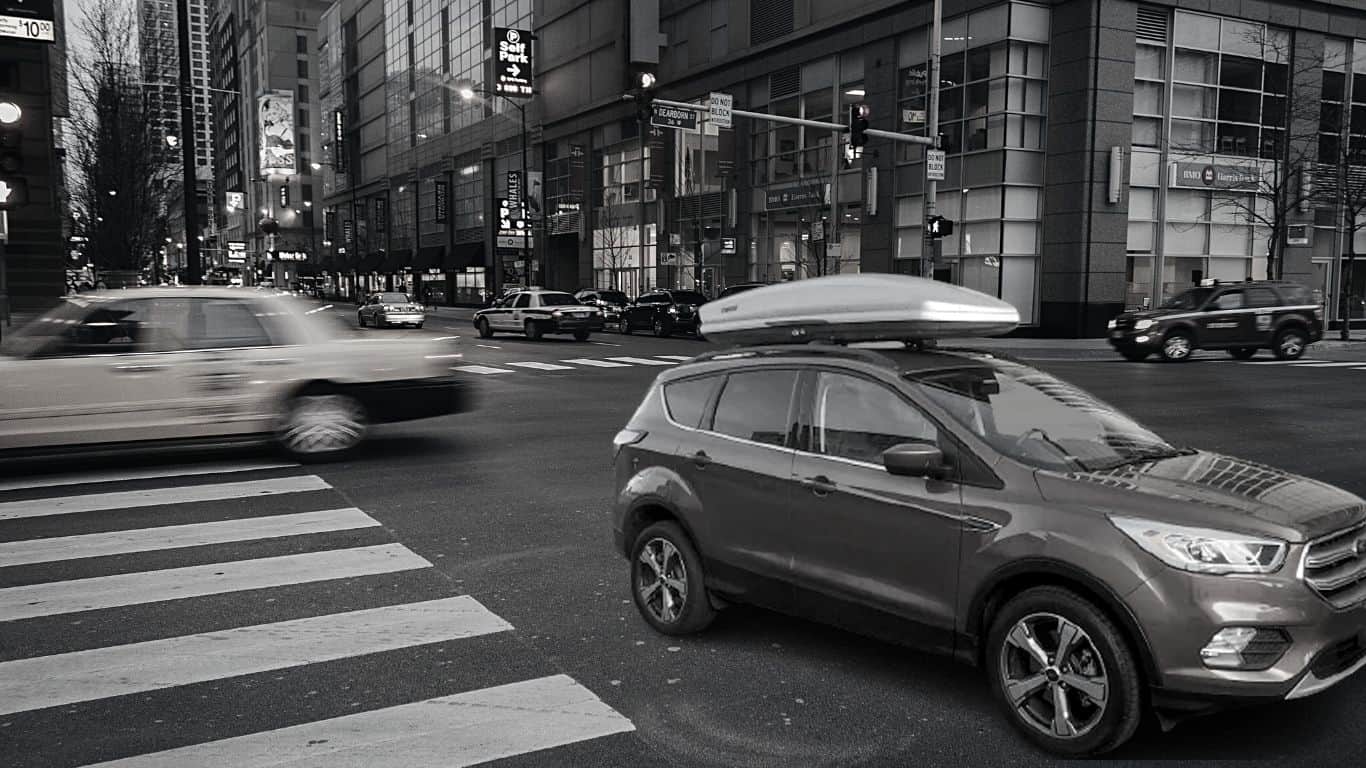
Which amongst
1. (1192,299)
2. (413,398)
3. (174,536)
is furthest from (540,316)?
(174,536)

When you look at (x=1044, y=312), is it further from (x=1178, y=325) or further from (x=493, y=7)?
(x=493, y=7)

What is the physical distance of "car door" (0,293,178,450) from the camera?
9078mm

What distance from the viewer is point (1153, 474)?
4.14 m

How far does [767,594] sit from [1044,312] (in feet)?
94.8

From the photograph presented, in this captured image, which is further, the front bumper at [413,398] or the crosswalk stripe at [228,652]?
the front bumper at [413,398]

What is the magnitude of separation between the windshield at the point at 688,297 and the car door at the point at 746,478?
28.1 metres

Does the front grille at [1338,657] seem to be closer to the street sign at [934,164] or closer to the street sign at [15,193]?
the street sign at [15,193]

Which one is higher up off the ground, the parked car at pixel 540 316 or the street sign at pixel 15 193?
the street sign at pixel 15 193

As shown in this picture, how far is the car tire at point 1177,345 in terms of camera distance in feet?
75.2

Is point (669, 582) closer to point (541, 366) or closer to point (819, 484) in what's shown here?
point (819, 484)

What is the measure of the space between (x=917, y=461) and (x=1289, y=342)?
76.8ft

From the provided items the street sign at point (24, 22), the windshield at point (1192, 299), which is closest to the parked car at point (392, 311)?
the street sign at point (24, 22)

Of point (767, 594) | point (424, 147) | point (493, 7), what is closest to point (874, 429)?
point (767, 594)

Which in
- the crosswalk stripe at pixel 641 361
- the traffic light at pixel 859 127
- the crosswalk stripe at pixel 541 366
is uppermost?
the traffic light at pixel 859 127
